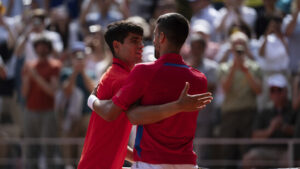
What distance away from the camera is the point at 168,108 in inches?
153

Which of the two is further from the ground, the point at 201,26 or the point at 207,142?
the point at 201,26

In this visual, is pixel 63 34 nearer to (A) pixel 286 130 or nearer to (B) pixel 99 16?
(B) pixel 99 16

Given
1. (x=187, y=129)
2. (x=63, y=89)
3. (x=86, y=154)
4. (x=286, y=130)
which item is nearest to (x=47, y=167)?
(x=63, y=89)

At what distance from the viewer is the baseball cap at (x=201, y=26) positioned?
31.9 ft

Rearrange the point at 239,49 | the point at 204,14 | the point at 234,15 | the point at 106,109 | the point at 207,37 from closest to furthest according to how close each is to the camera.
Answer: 1. the point at 106,109
2. the point at 239,49
3. the point at 207,37
4. the point at 234,15
5. the point at 204,14

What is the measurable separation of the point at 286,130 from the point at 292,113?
24 cm

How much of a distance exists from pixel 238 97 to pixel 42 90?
3153 mm

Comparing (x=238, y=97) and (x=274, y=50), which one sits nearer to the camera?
(x=238, y=97)

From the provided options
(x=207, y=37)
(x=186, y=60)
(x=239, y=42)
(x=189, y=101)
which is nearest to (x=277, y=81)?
(x=239, y=42)

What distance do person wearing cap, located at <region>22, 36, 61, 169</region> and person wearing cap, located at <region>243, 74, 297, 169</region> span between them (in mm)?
3203

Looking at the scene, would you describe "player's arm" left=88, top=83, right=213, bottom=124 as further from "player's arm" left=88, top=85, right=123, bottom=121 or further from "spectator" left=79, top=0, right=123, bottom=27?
"spectator" left=79, top=0, right=123, bottom=27

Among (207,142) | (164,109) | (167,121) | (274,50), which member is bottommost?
(207,142)

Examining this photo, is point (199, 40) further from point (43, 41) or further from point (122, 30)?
point (122, 30)

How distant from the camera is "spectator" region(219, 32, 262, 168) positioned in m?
8.92
